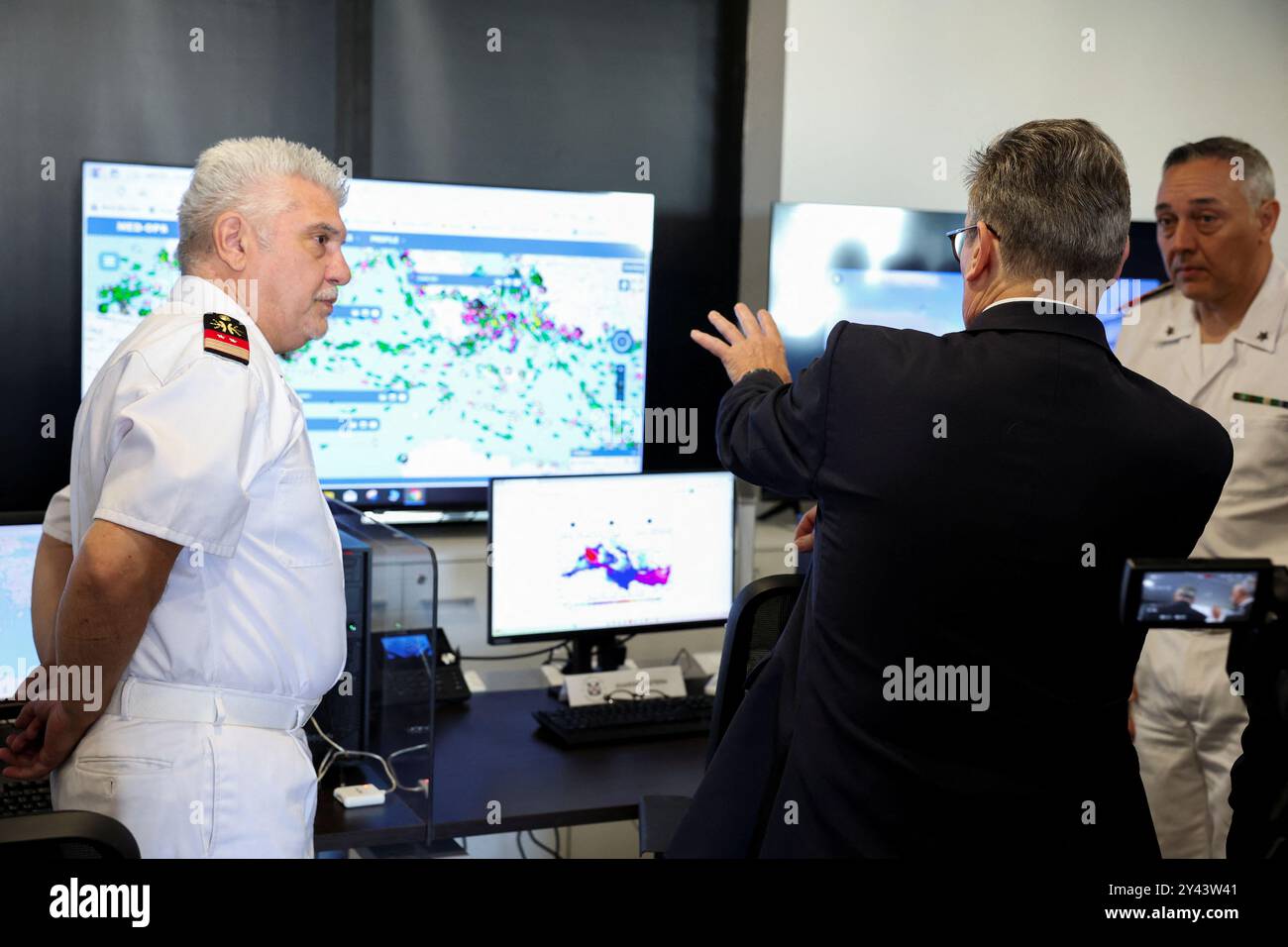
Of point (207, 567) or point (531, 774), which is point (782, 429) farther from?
point (531, 774)

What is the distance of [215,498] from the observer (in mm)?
1550

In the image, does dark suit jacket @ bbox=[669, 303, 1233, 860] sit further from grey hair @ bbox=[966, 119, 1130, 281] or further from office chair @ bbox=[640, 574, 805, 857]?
office chair @ bbox=[640, 574, 805, 857]

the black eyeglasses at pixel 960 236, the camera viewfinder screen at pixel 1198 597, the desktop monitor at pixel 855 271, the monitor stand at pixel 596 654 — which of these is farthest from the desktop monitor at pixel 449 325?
the camera viewfinder screen at pixel 1198 597

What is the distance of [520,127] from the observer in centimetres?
360

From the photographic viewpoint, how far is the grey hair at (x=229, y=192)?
5.81 feet

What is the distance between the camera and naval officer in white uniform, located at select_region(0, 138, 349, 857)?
60.4 inches

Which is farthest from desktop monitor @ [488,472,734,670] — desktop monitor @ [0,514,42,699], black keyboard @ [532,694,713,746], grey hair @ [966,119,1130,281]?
grey hair @ [966,119,1130,281]

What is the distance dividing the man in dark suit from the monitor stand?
132 centimetres

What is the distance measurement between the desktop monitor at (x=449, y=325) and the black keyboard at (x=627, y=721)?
0.95 meters

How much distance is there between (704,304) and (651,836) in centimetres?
214

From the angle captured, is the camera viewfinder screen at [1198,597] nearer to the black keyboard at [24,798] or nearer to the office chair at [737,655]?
the office chair at [737,655]
